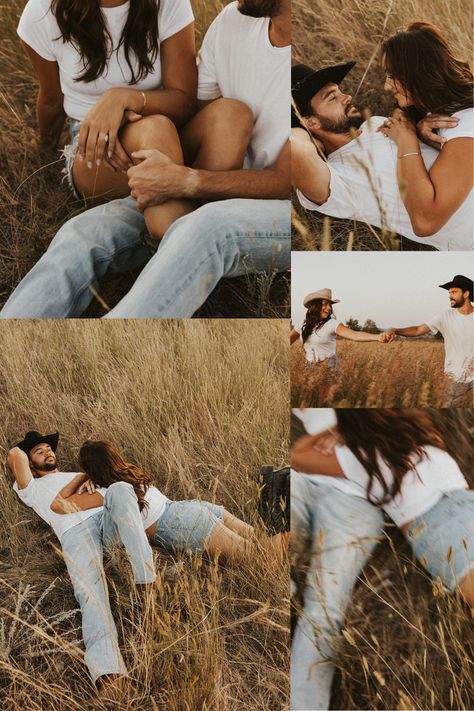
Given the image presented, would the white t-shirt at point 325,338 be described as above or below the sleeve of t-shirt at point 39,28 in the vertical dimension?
below

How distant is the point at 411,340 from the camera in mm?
2717

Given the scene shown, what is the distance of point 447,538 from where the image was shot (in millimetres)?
2670

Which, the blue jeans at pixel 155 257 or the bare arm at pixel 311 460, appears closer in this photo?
the blue jeans at pixel 155 257

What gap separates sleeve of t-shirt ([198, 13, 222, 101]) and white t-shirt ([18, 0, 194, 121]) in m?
0.08

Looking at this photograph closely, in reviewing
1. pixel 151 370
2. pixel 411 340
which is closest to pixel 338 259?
pixel 411 340

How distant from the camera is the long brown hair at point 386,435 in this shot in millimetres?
2729

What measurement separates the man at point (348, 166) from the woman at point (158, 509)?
3.56ft

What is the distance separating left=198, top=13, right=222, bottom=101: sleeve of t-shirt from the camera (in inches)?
104

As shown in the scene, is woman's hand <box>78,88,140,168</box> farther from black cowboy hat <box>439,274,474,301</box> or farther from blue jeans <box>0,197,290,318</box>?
black cowboy hat <box>439,274,474,301</box>

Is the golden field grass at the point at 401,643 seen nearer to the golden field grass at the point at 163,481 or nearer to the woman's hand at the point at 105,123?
the golden field grass at the point at 163,481

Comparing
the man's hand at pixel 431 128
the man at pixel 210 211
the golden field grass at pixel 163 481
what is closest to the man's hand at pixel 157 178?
the man at pixel 210 211

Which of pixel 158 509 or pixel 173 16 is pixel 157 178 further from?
pixel 158 509

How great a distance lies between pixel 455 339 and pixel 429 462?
0.43 m

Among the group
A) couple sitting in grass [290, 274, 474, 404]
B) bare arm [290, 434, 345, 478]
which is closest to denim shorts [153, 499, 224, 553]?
bare arm [290, 434, 345, 478]
